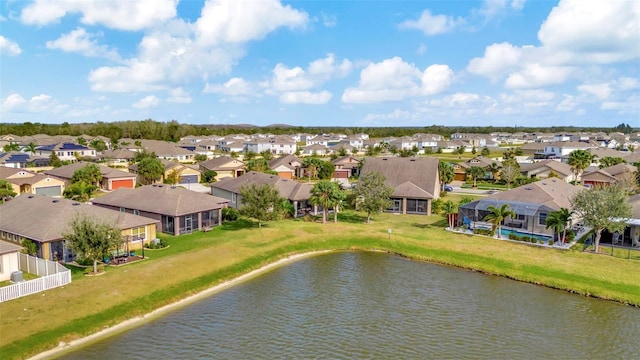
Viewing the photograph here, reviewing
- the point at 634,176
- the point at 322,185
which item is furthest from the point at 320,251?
the point at 634,176

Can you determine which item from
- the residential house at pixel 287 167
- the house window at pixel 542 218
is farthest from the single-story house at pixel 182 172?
the house window at pixel 542 218

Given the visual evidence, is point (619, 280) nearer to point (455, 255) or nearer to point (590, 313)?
point (590, 313)

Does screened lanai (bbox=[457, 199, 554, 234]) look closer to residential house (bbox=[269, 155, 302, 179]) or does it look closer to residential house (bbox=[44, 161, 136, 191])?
residential house (bbox=[269, 155, 302, 179])

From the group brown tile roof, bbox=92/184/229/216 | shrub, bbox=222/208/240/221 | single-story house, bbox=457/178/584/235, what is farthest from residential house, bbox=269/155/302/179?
single-story house, bbox=457/178/584/235

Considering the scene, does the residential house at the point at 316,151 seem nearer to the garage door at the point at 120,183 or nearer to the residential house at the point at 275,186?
the garage door at the point at 120,183

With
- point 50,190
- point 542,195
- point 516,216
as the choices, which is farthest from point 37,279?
point 542,195
